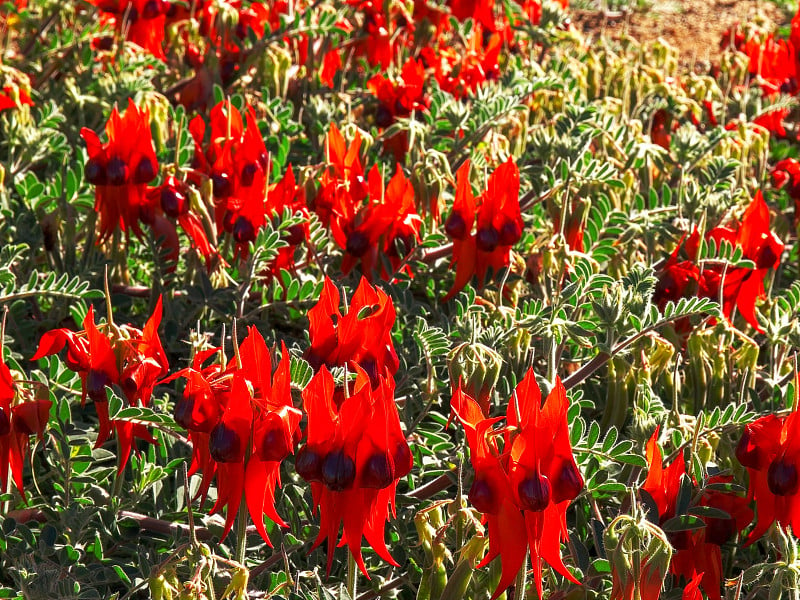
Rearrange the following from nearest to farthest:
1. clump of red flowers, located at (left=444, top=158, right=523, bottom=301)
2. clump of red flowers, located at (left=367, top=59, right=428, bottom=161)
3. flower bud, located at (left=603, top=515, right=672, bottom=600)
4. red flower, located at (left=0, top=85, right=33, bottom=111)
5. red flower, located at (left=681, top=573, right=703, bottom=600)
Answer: flower bud, located at (left=603, top=515, right=672, bottom=600) → red flower, located at (left=681, top=573, right=703, bottom=600) → clump of red flowers, located at (left=444, top=158, right=523, bottom=301) → red flower, located at (left=0, top=85, right=33, bottom=111) → clump of red flowers, located at (left=367, top=59, right=428, bottom=161)

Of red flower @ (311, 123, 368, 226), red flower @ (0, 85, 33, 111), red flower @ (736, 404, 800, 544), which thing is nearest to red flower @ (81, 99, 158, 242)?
red flower @ (311, 123, 368, 226)

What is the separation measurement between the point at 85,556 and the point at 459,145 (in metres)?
1.43

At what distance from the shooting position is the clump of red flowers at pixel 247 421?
1.43m

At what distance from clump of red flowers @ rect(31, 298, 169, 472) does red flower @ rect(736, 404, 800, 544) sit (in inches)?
33.4

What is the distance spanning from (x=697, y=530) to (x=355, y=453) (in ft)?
2.01

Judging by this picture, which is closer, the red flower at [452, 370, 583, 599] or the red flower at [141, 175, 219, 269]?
the red flower at [452, 370, 583, 599]

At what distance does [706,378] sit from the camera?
7.19 feet

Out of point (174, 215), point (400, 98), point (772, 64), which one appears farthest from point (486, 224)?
point (772, 64)

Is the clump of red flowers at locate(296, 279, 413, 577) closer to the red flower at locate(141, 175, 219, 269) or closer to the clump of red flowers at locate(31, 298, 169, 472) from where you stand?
the clump of red flowers at locate(31, 298, 169, 472)

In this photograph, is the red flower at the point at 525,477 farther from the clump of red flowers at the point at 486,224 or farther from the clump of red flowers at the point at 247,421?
the clump of red flowers at the point at 486,224

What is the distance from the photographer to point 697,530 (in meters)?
1.72

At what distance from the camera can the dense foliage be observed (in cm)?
146

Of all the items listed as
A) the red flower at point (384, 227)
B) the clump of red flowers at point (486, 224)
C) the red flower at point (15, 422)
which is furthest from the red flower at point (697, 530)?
the red flower at point (15, 422)

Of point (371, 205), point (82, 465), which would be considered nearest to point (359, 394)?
point (82, 465)
